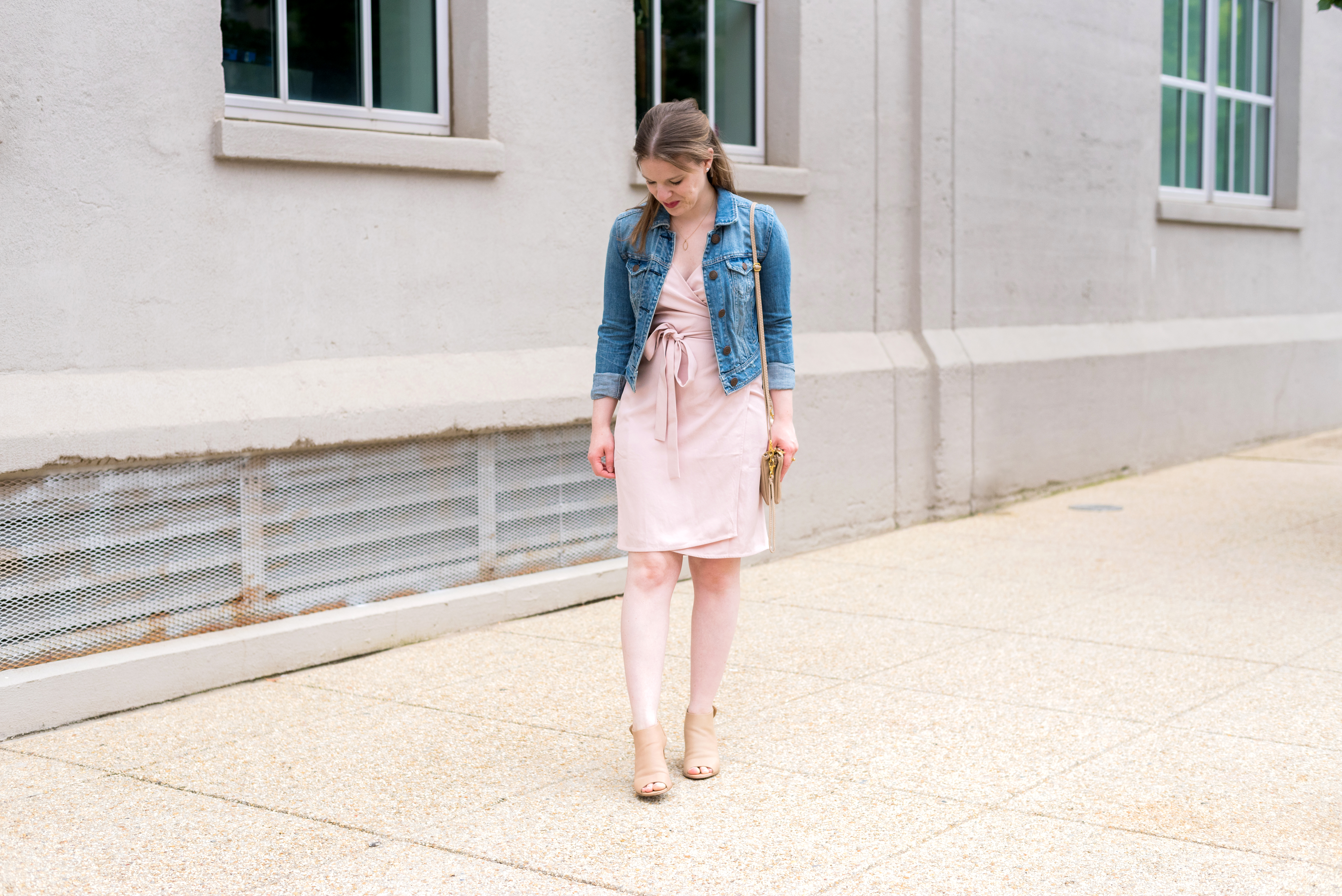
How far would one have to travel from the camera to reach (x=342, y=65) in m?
5.71

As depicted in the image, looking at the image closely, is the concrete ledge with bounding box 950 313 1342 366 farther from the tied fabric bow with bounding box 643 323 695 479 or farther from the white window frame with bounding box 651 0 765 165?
the tied fabric bow with bounding box 643 323 695 479

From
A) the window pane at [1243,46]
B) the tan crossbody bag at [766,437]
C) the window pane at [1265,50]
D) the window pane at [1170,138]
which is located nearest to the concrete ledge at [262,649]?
the tan crossbody bag at [766,437]

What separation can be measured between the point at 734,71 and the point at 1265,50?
6611mm

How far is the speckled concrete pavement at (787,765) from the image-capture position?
3320mm

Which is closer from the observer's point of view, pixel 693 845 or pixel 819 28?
pixel 693 845

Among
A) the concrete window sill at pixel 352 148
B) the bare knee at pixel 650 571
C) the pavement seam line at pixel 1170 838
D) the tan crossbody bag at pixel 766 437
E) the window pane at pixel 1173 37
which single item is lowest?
the pavement seam line at pixel 1170 838

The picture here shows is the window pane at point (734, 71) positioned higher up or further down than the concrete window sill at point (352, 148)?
higher up

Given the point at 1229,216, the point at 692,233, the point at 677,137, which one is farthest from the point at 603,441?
the point at 1229,216

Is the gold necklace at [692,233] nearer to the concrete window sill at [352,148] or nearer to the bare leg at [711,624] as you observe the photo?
the bare leg at [711,624]

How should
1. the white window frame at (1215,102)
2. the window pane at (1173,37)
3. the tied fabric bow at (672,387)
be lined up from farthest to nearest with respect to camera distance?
the white window frame at (1215,102), the window pane at (1173,37), the tied fabric bow at (672,387)

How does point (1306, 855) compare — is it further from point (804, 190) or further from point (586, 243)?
point (804, 190)

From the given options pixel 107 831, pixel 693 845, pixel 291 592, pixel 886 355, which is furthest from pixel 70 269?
pixel 886 355

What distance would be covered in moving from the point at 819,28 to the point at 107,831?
5.42 meters

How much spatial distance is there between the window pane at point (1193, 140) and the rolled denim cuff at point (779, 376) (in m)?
8.30
